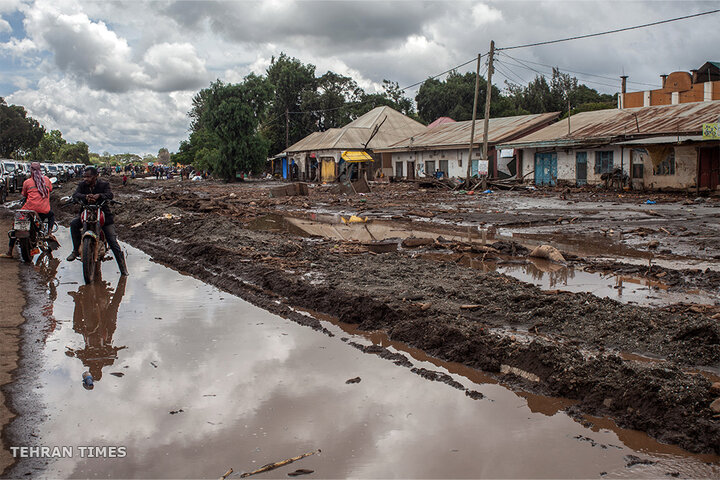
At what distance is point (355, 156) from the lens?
171ft

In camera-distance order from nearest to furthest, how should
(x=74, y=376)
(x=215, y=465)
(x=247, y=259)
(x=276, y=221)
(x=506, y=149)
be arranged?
(x=215, y=465) < (x=74, y=376) < (x=247, y=259) < (x=276, y=221) < (x=506, y=149)

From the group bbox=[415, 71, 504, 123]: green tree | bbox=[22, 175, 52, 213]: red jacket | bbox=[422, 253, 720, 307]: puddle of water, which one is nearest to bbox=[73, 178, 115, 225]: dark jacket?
bbox=[22, 175, 52, 213]: red jacket

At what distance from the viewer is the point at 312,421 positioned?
4.40 metres

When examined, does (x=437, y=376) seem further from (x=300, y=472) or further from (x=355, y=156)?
(x=355, y=156)

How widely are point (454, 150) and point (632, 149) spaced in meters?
15.1

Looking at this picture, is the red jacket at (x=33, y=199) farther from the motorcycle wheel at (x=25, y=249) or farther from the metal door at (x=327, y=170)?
the metal door at (x=327, y=170)

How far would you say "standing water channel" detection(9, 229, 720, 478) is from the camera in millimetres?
3770

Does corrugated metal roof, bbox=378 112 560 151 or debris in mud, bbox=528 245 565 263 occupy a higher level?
corrugated metal roof, bbox=378 112 560 151

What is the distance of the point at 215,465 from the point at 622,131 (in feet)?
107

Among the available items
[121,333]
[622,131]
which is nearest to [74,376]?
[121,333]

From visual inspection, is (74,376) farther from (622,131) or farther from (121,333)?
(622,131)

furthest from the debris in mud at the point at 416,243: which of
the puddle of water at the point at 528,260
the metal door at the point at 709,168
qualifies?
the metal door at the point at 709,168

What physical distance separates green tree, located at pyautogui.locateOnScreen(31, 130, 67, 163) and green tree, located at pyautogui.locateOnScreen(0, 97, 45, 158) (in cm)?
1227

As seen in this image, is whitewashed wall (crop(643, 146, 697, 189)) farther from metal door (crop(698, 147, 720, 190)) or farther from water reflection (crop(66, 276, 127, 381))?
water reflection (crop(66, 276, 127, 381))
